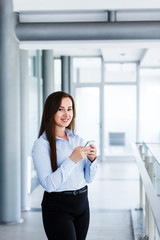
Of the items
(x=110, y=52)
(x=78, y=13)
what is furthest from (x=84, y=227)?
A: (x=110, y=52)

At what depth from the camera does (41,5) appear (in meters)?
4.77

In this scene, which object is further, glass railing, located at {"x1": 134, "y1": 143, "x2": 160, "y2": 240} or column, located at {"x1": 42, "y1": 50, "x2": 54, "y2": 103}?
column, located at {"x1": 42, "y1": 50, "x2": 54, "y2": 103}

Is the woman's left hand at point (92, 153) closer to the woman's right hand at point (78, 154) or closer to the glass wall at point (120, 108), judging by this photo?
the woman's right hand at point (78, 154)

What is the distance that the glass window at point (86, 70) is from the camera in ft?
39.5

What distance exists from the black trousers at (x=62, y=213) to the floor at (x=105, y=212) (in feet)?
8.11

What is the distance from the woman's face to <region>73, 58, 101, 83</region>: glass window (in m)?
9.49

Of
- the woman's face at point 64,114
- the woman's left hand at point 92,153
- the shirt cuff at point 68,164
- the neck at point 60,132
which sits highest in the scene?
the woman's face at point 64,114

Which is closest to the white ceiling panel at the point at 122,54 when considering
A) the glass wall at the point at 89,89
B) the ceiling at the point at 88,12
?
the glass wall at the point at 89,89

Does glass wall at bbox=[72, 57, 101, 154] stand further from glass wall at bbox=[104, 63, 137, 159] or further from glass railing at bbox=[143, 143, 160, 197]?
glass railing at bbox=[143, 143, 160, 197]

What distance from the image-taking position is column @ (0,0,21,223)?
515 centimetres

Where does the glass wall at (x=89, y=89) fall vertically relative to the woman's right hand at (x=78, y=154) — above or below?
above

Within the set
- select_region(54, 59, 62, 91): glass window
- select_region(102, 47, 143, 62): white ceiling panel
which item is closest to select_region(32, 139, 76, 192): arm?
select_region(102, 47, 143, 62): white ceiling panel

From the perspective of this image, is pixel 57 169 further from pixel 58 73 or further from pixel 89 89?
pixel 89 89

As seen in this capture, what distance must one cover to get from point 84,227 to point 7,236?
101 inches
